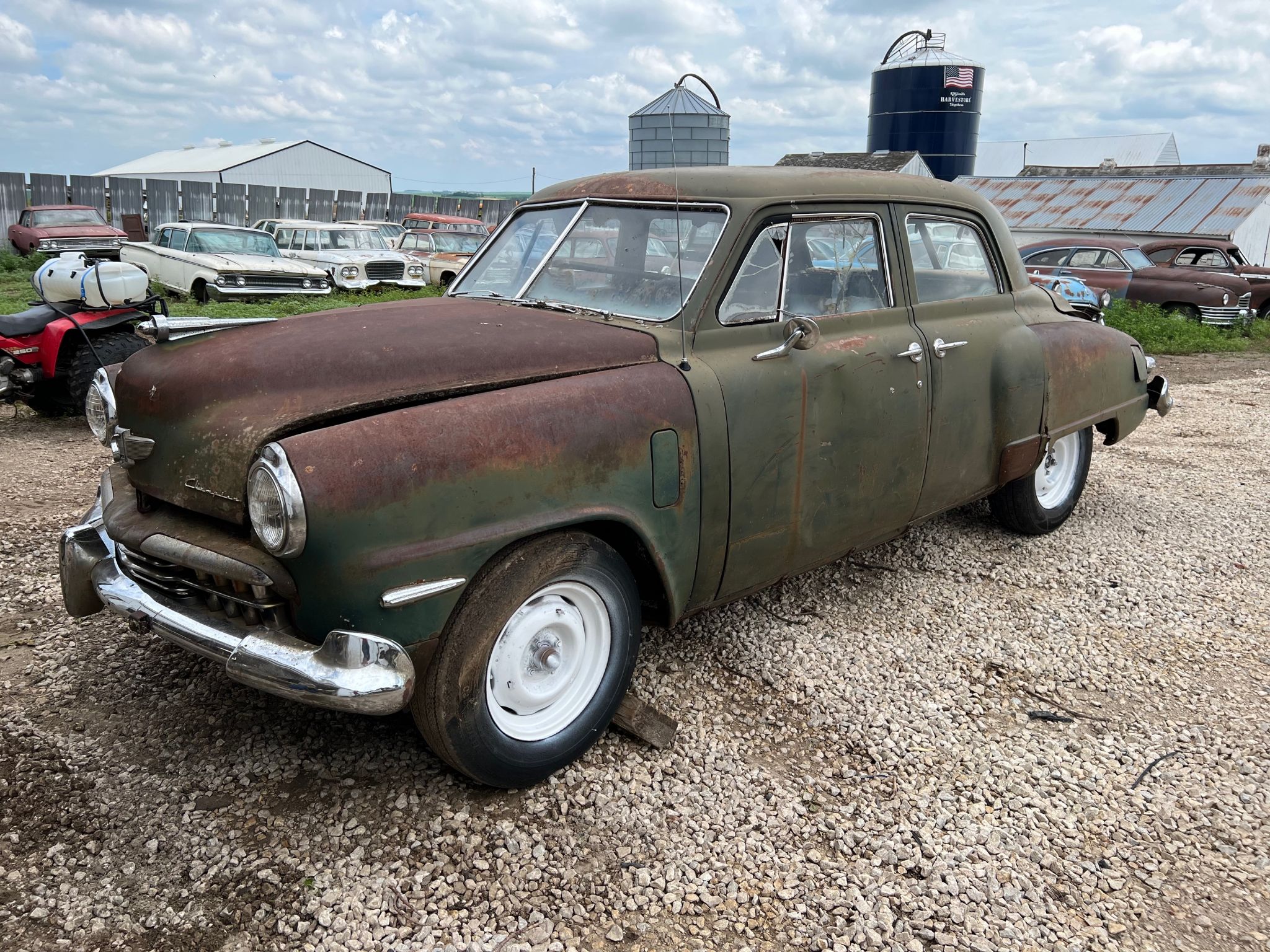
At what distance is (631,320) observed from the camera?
3.28 metres

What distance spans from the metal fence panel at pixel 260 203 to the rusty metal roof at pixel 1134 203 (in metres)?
20.6

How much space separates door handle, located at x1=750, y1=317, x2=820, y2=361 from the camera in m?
3.25

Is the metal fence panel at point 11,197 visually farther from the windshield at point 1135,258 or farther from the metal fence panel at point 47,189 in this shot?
the windshield at point 1135,258

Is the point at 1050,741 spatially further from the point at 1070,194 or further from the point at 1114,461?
the point at 1070,194

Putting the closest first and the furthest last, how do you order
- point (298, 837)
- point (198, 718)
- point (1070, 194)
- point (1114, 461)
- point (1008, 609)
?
point (298, 837) → point (198, 718) → point (1008, 609) → point (1114, 461) → point (1070, 194)

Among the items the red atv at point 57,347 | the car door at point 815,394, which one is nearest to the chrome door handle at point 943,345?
the car door at point 815,394

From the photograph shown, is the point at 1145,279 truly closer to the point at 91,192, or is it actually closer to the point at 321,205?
the point at 321,205

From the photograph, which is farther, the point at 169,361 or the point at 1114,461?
the point at 1114,461

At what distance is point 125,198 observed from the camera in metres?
26.5

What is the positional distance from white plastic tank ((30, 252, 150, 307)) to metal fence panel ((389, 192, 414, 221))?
25982 mm

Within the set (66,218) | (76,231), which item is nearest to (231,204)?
(66,218)

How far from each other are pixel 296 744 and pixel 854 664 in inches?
82.3

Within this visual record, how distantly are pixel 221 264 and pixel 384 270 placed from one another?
10.4 ft

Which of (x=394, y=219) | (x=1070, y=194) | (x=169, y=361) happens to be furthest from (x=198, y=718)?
(x=394, y=219)
